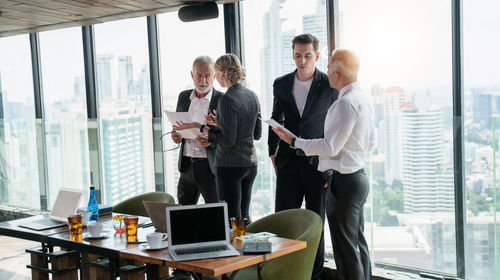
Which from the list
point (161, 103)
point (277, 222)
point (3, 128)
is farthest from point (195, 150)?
point (3, 128)

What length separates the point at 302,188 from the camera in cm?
415

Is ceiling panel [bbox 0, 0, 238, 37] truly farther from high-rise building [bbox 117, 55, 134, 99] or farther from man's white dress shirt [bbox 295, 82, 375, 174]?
man's white dress shirt [bbox 295, 82, 375, 174]

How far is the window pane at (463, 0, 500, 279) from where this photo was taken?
3881mm

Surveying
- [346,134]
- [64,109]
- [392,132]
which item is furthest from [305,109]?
[64,109]

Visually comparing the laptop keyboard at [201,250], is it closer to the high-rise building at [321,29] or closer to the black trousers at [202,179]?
the black trousers at [202,179]

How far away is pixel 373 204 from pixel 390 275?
53cm

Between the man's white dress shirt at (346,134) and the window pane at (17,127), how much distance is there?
5146 mm

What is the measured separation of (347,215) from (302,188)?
2.14ft

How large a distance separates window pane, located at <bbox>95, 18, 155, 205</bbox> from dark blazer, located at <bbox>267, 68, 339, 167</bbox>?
2343mm

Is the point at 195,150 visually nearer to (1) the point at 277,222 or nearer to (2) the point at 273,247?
(1) the point at 277,222

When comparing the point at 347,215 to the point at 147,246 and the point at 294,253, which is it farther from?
the point at 147,246

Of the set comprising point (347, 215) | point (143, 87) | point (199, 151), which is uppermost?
point (143, 87)

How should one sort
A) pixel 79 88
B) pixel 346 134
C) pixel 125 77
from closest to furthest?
pixel 346 134, pixel 125 77, pixel 79 88

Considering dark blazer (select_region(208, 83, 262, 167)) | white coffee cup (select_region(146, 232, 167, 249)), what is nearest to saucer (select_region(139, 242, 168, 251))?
white coffee cup (select_region(146, 232, 167, 249))
